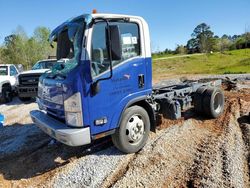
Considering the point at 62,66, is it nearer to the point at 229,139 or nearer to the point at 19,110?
the point at 229,139

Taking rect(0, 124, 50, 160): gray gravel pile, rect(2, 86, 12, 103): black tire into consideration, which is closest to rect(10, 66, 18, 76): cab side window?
rect(2, 86, 12, 103): black tire

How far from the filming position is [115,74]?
4.89 meters

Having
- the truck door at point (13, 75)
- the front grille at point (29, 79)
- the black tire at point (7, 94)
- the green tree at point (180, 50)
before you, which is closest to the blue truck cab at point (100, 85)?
the front grille at point (29, 79)

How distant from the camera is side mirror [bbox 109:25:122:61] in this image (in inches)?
178

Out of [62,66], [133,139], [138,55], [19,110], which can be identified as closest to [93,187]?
[133,139]

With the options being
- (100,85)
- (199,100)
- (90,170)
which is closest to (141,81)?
(100,85)

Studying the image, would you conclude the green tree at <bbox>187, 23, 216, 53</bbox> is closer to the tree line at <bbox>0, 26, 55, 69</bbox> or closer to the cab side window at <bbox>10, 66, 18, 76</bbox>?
the tree line at <bbox>0, 26, 55, 69</bbox>

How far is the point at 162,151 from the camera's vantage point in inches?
213

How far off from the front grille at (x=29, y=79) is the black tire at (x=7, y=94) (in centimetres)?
151

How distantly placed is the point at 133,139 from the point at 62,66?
194cm

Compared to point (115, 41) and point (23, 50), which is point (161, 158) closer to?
point (115, 41)

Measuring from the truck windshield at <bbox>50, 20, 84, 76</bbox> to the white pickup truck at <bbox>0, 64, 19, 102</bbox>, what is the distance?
869cm

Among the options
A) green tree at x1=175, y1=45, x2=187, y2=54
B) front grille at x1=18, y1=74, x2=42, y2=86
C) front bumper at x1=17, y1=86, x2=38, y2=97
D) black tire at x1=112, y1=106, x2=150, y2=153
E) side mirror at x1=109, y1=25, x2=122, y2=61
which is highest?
green tree at x1=175, y1=45, x2=187, y2=54

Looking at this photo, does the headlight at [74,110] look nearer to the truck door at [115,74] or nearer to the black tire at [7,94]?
the truck door at [115,74]
